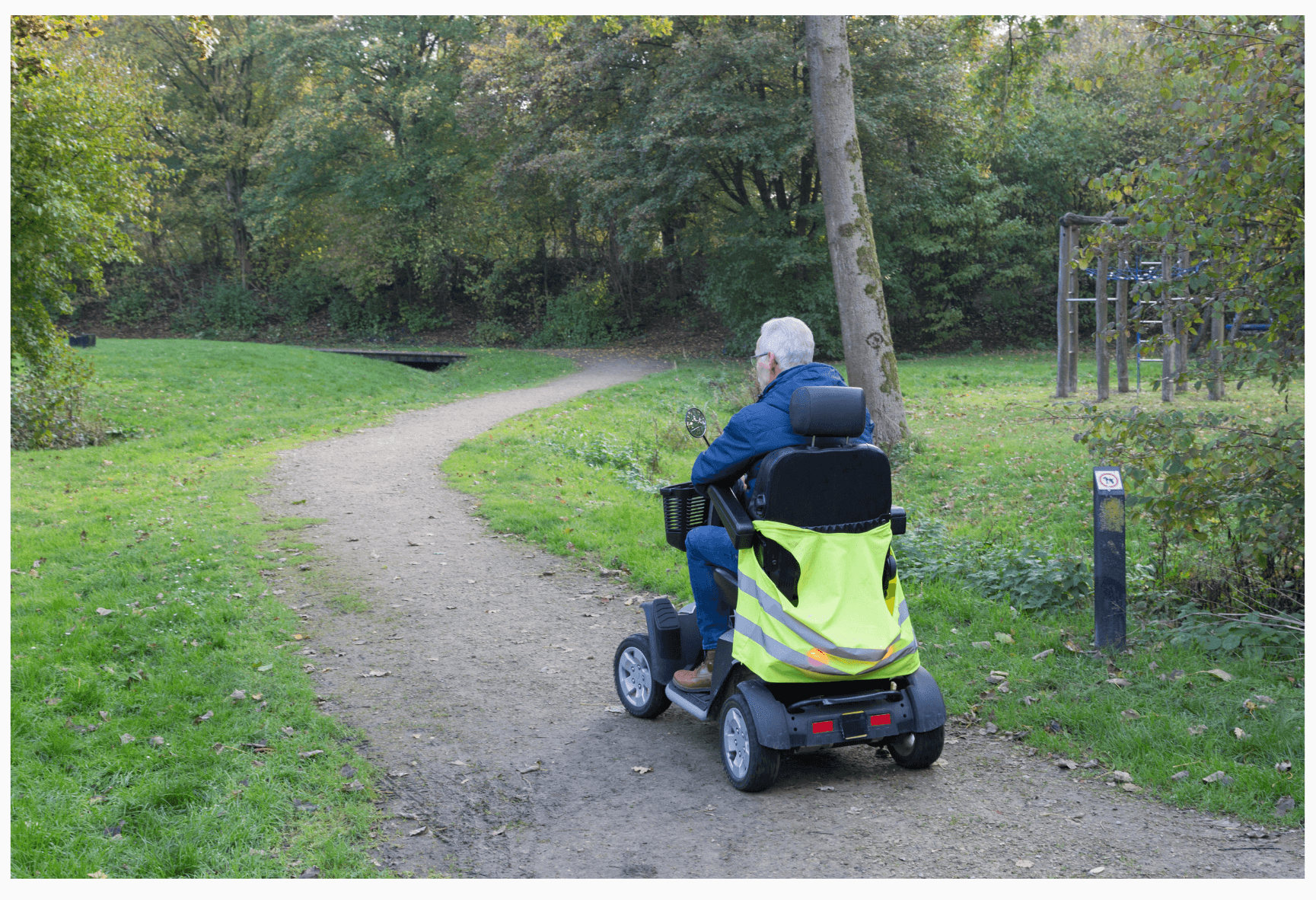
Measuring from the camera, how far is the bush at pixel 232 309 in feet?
128

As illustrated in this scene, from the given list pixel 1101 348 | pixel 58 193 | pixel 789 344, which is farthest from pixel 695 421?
pixel 1101 348

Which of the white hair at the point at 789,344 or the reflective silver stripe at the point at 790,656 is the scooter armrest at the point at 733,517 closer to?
the reflective silver stripe at the point at 790,656

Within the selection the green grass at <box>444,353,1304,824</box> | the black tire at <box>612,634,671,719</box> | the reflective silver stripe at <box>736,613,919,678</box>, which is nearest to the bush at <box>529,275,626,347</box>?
the green grass at <box>444,353,1304,824</box>

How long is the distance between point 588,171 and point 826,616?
75.1 ft

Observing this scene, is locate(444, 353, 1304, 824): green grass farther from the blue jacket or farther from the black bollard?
the blue jacket

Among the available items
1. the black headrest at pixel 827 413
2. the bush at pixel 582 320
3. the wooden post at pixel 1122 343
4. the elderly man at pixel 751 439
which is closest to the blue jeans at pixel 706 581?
the elderly man at pixel 751 439

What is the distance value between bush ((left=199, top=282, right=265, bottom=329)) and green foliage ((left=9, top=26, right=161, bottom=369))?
2622 centimetres

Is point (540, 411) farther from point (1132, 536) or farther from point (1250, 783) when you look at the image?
point (1250, 783)

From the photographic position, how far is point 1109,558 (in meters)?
5.20

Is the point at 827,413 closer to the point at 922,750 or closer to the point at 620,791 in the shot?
the point at 922,750

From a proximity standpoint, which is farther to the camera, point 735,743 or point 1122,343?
point 1122,343

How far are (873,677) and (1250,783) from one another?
4.94 feet

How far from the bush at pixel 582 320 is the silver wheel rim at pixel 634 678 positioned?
28.2 m

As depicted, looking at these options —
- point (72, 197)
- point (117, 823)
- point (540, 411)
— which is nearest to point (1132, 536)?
point (117, 823)
